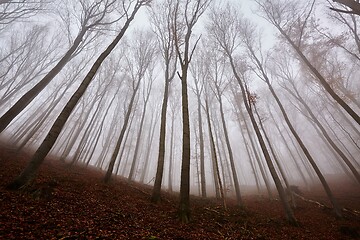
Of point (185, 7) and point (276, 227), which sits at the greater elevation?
point (185, 7)

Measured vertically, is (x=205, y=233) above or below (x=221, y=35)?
below

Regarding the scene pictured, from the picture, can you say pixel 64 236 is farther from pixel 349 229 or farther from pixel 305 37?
pixel 305 37

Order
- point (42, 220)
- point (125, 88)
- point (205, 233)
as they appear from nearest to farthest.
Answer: point (42, 220) → point (205, 233) → point (125, 88)

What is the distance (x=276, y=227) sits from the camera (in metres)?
6.99

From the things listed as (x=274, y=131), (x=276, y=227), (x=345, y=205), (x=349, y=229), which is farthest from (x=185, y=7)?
(x=274, y=131)

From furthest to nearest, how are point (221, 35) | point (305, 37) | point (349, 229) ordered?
point (221, 35) → point (305, 37) → point (349, 229)

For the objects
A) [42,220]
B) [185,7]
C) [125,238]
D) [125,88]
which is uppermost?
[125,88]

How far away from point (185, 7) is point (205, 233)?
37.7 ft

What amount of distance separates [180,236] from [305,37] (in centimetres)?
1594

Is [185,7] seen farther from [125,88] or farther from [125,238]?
[125,88]

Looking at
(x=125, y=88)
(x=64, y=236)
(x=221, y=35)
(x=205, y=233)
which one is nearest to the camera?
(x=64, y=236)

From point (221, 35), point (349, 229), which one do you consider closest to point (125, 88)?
point (221, 35)

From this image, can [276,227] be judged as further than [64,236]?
Yes

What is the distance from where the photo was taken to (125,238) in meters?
3.74
